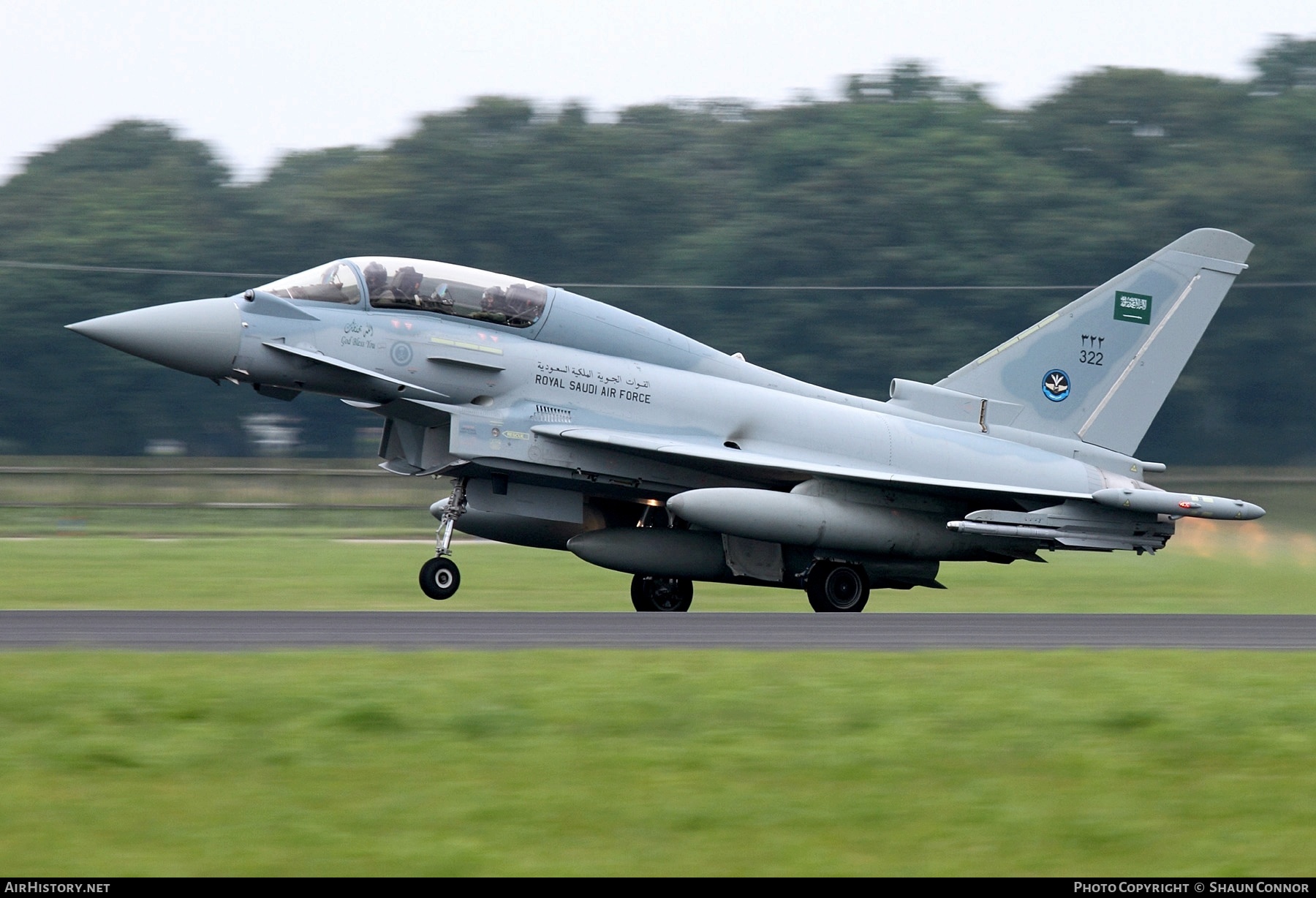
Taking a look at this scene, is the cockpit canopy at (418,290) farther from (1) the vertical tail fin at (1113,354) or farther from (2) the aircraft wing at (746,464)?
(1) the vertical tail fin at (1113,354)

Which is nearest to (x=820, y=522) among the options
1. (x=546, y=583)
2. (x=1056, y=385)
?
(x=1056, y=385)

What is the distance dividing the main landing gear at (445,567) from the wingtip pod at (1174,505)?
6409 millimetres

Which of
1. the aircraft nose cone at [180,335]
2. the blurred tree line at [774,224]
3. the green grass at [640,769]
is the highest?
the blurred tree line at [774,224]

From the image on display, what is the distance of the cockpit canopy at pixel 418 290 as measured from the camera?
1470 centimetres

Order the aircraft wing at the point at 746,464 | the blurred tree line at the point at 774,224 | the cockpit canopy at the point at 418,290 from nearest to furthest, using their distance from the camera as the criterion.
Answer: the cockpit canopy at the point at 418,290
the aircraft wing at the point at 746,464
the blurred tree line at the point at 774,224

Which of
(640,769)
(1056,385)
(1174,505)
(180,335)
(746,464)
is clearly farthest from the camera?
(1056,385)

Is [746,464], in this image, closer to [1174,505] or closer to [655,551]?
[655,551]

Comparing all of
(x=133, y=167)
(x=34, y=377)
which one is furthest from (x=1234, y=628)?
(x=133, y=167)

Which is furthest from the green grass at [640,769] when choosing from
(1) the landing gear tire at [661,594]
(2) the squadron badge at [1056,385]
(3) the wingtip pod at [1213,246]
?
(3) the wingtip pod at [1213,246]

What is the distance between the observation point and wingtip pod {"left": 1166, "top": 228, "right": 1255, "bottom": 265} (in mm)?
16859

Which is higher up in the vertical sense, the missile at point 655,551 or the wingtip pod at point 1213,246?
the wingtip pod at point 1213,246

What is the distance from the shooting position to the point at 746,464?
15.1 meters

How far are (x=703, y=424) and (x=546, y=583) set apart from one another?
4980mm

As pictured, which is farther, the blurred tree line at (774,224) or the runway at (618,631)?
the blurred tree line at (774,224)
